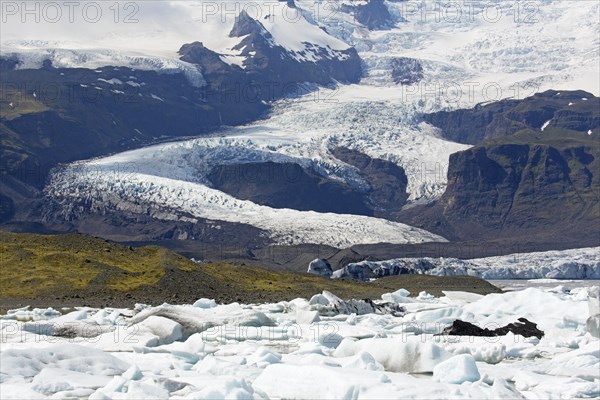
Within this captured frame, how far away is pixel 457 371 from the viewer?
30.0 meters

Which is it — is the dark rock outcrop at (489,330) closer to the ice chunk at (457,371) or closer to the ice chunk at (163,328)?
the ice chunk at (163,328)

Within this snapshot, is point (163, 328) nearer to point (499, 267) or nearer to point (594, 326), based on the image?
point (594, 326)

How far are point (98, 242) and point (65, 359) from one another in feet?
188

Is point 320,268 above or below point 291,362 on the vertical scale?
below

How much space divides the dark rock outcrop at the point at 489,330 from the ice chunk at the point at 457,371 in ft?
40.4

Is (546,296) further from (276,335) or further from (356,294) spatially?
(356,294)

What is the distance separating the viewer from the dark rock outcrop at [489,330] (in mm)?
43031

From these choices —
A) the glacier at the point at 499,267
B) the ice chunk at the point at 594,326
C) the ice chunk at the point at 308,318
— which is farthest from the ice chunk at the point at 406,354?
the glacier at the point at 499,267

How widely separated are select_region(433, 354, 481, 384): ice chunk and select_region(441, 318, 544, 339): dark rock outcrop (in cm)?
1232

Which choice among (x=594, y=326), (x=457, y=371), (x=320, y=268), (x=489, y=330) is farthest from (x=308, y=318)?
(x=320, y=268)

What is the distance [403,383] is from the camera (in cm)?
2844

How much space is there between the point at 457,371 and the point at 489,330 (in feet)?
46.8

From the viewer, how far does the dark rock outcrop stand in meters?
43.0

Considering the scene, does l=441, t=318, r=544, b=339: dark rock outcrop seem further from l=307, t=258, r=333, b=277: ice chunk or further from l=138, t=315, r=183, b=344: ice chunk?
l=307, t=258, r=333, b=277: ice chunk
